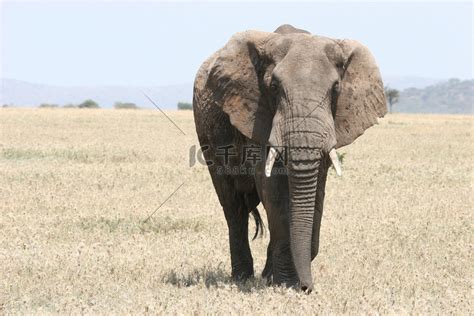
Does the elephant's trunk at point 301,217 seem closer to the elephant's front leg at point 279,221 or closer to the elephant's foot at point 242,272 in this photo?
the elephant's front leg at point 279,221

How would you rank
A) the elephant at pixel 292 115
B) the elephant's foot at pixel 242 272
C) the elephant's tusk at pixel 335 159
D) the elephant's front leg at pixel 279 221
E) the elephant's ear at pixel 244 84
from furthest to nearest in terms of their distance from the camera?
the elephant's foot at pixel 242 272
the elephant's ear at pixel 244 84
the elephant's front leg at pixel 279 221
the elephant at pixel 292 115
the elephant's tusk at pixel 335 159

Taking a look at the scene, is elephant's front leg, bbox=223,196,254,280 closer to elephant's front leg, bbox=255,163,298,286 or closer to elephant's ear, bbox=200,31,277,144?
elephant's front leg, bbox=255,163,298,286

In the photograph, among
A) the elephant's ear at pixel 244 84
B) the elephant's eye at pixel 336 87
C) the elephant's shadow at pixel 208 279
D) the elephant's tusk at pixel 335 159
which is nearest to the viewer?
the elephant's tusk at pixel 335 159

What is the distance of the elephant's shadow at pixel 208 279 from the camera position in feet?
25.7

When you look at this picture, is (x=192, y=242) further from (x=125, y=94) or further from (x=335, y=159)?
(x=335, y=159)

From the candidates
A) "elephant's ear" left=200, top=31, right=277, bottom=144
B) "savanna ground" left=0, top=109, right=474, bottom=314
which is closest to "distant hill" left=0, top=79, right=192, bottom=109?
"elephant's ear" left=200, top=31, right=277, bottom=144

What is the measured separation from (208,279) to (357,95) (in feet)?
8.27

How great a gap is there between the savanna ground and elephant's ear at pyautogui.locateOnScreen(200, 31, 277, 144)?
4.74 feet

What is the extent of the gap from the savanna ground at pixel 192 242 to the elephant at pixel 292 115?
0.53m

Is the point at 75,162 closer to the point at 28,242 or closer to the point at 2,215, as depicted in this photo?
the point at 2,215

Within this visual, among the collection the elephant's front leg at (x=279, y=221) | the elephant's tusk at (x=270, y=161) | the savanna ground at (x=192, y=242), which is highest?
the elephant's tusk at (x=270, y=161)

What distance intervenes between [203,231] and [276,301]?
4.51 meters

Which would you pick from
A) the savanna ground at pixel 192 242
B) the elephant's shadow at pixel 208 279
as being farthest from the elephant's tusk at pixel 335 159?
the elephant's shadow at pixel 208 279

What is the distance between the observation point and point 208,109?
28.5 ft
